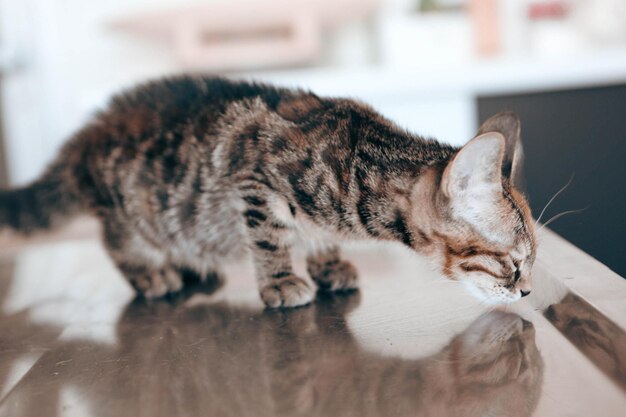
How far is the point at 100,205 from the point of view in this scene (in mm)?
1196

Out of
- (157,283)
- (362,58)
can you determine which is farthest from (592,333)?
(362,58)

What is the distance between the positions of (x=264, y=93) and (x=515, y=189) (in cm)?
47

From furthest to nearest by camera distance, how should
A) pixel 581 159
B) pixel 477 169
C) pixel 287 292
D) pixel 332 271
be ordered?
pixel 581 159
pixel 332 271
pixel 287 292
pixel 477 169

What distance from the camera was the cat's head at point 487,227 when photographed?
0.85 metres

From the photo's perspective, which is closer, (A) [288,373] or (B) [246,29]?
(A) [288,373]

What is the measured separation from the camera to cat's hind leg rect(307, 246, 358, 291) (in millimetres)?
1053

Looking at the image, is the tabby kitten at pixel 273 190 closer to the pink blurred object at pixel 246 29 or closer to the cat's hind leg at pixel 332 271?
the cat's hind leg at pixel 332 271

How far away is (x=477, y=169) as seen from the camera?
832mm

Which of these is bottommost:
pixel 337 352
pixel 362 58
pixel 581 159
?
pixel 581 159

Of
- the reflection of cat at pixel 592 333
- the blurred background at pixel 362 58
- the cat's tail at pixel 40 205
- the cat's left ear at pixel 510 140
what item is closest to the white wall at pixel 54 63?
the blurred background at pixel 362 58

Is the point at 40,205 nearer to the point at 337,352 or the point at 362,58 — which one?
the point at 337,352

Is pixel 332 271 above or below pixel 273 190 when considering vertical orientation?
below

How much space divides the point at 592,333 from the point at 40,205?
1.02 meters

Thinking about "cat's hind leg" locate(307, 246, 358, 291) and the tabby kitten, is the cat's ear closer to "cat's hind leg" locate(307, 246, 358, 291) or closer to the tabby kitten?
the tabby kitten
